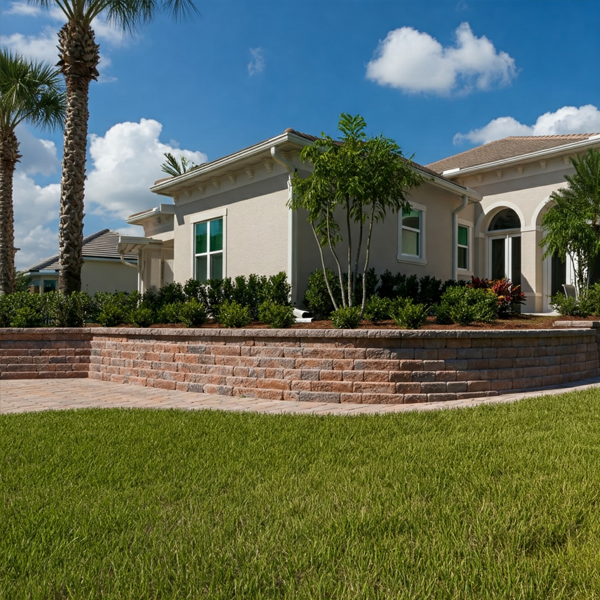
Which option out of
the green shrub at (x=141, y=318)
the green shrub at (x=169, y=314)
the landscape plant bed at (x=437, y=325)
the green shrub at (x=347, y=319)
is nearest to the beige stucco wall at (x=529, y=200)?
the landscape plant bed at (x=437, y=325)

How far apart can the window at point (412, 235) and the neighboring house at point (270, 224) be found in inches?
1.0

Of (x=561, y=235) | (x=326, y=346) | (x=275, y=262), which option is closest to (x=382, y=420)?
(x=326, y=346)

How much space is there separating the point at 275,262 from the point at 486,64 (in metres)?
5.53

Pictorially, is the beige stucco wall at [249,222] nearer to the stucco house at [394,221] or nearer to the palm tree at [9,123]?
the stucco house at [394,221]

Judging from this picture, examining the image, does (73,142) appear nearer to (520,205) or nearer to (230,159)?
(230,159)

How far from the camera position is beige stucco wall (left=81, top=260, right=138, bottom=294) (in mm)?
25164

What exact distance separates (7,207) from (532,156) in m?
15.3

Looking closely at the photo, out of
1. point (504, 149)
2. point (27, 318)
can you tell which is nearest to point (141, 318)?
point (27, 318)

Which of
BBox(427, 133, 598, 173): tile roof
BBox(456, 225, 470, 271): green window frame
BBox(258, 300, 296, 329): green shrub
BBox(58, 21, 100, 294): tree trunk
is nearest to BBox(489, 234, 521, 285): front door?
BBox(456, 225, 470, 271): green window frame

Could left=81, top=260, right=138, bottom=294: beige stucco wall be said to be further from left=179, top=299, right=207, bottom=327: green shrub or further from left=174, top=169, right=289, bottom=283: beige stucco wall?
left=179, top=299, right=207, bottom=327: green shrub

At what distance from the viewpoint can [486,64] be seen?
380 inches

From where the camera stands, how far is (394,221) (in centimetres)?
1241

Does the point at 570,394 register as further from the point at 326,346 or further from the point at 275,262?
the point at 275,262

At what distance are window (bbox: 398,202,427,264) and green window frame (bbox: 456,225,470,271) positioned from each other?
3.33m
